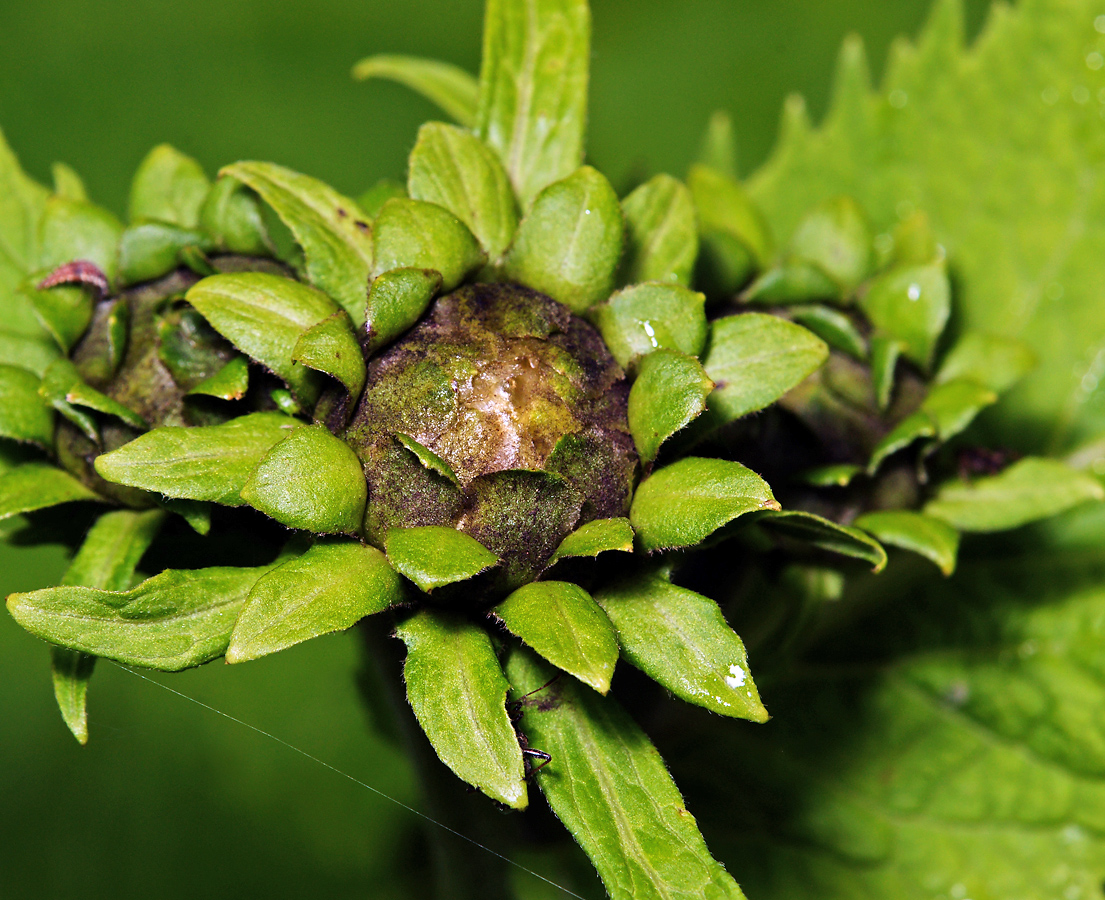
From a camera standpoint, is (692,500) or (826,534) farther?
(826,534)

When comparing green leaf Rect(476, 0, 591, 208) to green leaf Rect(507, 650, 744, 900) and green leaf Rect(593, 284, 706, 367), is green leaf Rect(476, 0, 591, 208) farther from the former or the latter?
green leaf Rect(507, 650, 744, 900)

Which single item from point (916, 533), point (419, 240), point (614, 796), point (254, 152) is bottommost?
point (254, 152)

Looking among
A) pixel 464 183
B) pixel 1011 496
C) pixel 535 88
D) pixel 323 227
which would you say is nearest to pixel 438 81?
pixel 535 88

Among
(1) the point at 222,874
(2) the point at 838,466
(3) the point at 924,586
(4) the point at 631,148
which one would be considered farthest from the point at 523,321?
(4) the point at 631,148

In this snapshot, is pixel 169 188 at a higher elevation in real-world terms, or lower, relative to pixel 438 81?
lower

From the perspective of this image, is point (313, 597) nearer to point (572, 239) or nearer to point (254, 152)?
point (572, 239)

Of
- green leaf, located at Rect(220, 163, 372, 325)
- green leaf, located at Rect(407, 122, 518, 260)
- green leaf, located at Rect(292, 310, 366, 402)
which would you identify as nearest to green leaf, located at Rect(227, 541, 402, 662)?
green leaf, located at Rect(292, 310, 366, 402)

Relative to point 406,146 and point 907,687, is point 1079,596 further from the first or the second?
point 406,146
